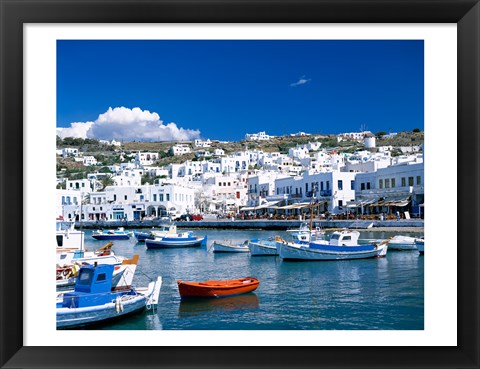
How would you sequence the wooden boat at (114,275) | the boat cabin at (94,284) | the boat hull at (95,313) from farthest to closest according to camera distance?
the wooden boat at (114,275) → the boat cabin at (94,284) → the boat hull at (95,313)

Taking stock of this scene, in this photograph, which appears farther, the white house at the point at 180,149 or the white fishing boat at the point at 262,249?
the white house at the point at 180,149

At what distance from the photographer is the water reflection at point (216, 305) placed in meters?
4.57

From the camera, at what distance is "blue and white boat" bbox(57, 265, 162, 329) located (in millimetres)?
3508

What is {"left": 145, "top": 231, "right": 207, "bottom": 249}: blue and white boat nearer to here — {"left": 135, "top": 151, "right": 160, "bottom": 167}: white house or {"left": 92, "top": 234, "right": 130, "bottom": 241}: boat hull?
{"left": 92, "top": 234, "right": 130, "bottom": 241}: boat hull

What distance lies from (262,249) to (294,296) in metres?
4.55

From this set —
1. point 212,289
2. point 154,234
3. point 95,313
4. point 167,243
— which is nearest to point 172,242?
point 167,243

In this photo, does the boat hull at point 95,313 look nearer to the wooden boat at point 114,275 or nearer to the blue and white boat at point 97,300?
the blue and white boat at point 97,300

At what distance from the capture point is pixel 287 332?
6.73ft

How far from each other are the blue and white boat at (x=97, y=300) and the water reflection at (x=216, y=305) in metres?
0.40

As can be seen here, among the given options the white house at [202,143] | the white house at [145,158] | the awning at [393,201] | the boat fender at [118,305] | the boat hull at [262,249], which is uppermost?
the white house at [202,143]
